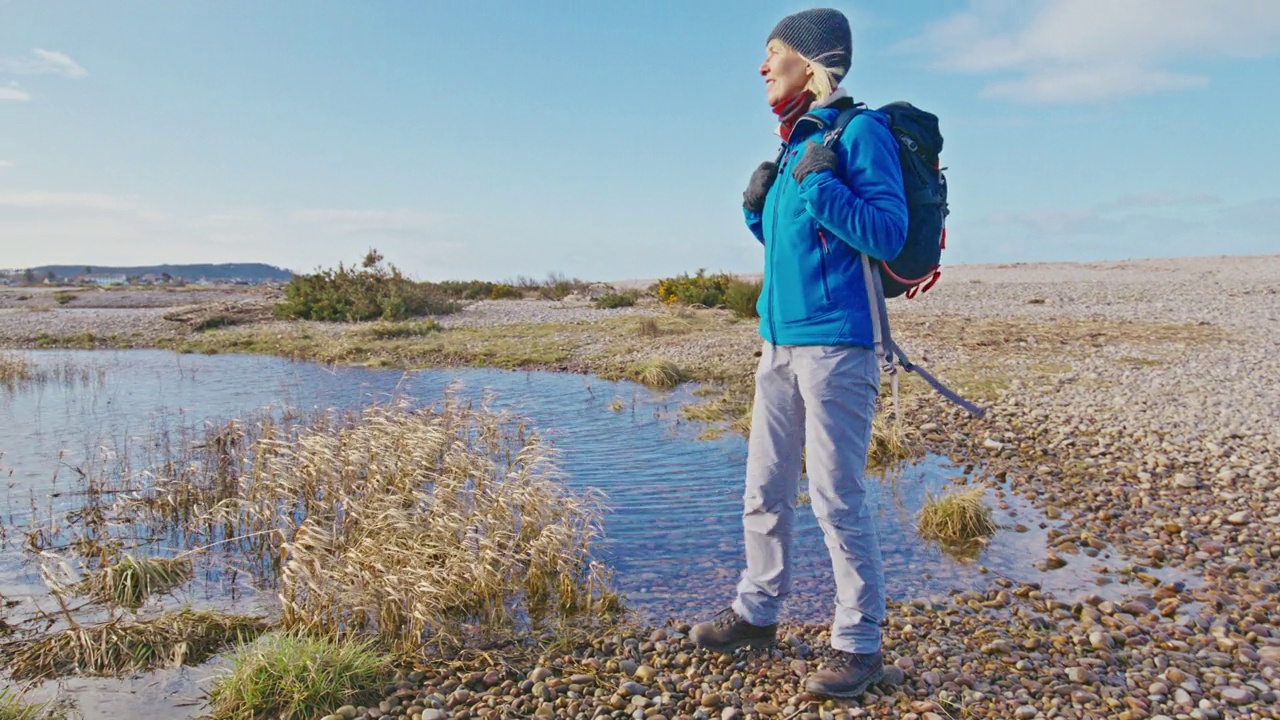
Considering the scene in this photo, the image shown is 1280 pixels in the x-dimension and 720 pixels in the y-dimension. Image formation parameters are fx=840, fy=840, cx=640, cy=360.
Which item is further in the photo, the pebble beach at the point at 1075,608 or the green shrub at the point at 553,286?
the green shrub at the point at 553,286

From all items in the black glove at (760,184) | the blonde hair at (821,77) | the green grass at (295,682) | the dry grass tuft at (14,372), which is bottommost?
the green grass at (295,682)

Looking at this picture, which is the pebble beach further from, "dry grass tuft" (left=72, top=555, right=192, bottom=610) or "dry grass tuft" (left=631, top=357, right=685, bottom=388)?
"dry grass tuft" (left=631, top=357, right=685, bottom=388)

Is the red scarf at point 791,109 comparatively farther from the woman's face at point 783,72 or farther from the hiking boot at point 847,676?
the hiking boot at point 847,676

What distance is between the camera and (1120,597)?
493cm

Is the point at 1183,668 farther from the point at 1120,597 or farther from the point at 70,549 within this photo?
the point at 70,549

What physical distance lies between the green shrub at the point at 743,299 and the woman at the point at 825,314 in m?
17.3

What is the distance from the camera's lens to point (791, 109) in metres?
3.71

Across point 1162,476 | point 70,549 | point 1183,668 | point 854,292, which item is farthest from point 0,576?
point 1162,476

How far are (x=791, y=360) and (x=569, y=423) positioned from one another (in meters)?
7.10

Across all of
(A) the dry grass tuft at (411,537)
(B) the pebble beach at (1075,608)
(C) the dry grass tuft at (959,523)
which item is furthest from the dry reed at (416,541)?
(C) the dry grass tuft at (959,523)

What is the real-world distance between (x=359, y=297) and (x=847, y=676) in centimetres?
2241

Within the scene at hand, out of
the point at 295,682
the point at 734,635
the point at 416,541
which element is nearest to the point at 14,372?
the point at 416,541

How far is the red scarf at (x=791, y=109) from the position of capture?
368 centimetres

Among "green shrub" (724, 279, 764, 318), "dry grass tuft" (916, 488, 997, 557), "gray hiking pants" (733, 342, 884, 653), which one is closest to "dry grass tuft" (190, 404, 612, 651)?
"gray hiking pants" (733, 342, 884, 653)
